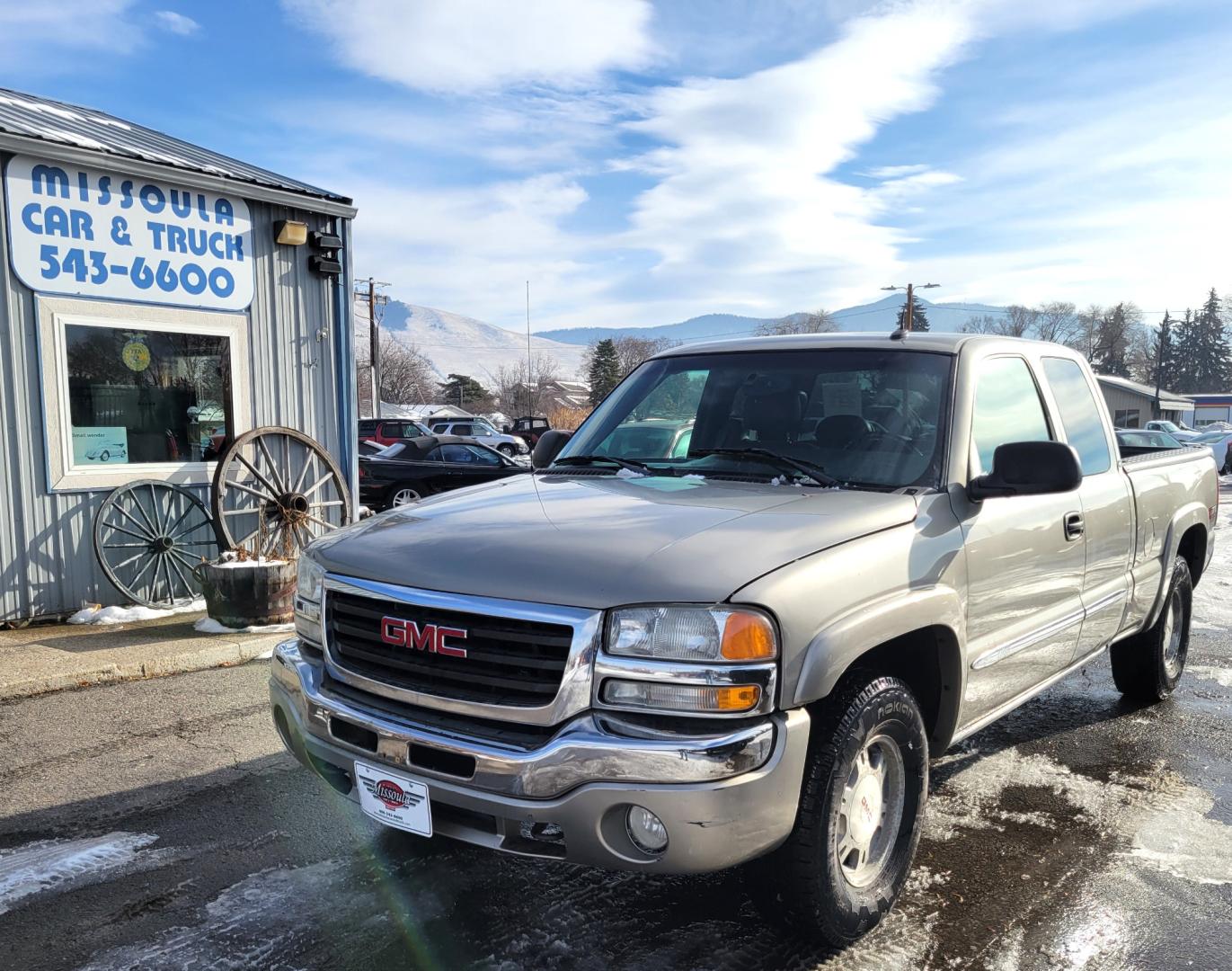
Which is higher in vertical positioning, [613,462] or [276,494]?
[613,462]

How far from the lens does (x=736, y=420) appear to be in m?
3.92

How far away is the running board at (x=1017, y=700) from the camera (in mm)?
3412

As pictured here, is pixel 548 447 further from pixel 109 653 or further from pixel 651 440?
pixel 109 653

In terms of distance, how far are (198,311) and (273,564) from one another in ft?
9.06

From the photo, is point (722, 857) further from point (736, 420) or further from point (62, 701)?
point (62, 701)

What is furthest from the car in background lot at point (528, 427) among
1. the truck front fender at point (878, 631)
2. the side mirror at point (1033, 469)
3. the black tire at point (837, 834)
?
the black tire at point (837, 834)

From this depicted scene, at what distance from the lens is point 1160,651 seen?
543cm

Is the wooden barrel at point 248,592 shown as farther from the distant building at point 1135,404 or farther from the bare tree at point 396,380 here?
the bare tree at point 396,380

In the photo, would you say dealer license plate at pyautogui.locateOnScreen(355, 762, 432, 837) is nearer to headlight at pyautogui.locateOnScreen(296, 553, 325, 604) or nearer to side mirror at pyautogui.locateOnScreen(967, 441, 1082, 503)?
headlight at pyautogui.locateOnScreen(296, 553, 325, 604)

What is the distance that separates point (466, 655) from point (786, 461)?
1.49 m

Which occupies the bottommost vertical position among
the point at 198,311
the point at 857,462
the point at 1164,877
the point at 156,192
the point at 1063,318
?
the point at 1164,877

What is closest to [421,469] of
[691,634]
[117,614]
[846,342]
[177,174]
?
[177,174]

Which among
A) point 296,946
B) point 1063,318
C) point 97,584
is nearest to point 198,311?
point 97,584

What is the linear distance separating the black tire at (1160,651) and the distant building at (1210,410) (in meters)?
88.6
